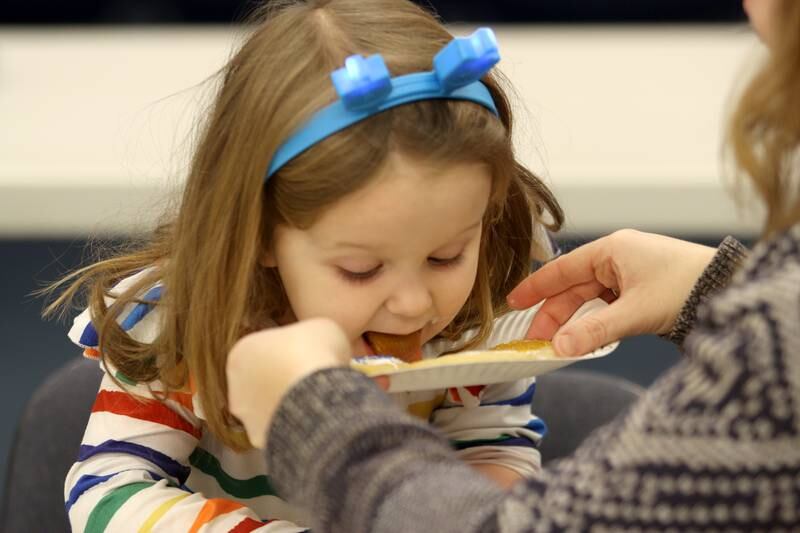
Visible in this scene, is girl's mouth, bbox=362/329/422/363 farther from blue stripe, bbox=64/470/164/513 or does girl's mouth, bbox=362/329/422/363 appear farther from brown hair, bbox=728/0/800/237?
brown hair, bbox=728/0/800/237

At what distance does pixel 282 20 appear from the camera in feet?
3.34

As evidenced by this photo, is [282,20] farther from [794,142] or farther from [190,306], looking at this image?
[794,142]

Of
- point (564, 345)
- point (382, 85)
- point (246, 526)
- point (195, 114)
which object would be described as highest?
point (382, 85)

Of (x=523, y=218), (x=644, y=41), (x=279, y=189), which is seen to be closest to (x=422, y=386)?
(x=279, y=189)

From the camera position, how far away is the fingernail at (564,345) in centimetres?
96

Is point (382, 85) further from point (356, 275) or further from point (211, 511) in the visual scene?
point (211, 511)

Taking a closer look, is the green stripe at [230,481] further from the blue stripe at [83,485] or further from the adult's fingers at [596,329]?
the adult's fingers at [596,329]

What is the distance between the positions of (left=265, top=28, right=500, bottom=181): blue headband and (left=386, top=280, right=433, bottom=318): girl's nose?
0.14m

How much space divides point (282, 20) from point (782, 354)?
0.55 m

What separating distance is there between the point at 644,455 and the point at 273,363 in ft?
0.77

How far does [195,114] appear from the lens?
4.58 ft

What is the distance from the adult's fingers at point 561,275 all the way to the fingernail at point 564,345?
0.15 metres

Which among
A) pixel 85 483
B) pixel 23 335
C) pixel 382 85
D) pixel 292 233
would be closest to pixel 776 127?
pixel 382 85

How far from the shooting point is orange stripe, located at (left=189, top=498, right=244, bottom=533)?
0.97 meters
